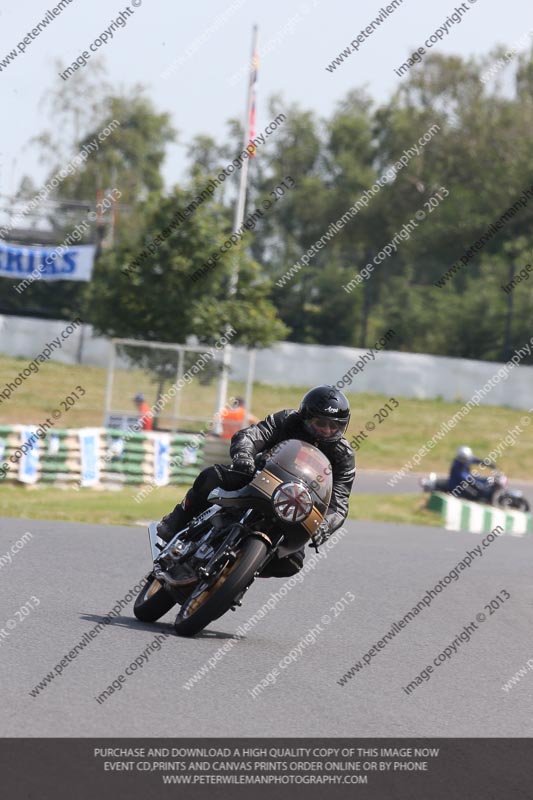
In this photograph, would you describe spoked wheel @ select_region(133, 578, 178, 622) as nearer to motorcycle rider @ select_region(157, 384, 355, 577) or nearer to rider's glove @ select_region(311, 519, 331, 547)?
motorcycle rider @ select_region(157, 384, 355, 577)

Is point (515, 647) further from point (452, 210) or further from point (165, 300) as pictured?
point (452, 210)

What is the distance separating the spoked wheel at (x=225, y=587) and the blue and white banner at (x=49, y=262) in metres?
33.9

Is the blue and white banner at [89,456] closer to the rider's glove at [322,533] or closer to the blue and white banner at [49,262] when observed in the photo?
the rider's glove at [322,533]

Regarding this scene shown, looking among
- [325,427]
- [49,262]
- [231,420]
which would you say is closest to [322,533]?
[325,427]

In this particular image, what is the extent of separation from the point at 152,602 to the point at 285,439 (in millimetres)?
1231

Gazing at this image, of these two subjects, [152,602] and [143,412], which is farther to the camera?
[143,412]

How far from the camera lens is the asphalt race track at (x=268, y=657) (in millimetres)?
5488

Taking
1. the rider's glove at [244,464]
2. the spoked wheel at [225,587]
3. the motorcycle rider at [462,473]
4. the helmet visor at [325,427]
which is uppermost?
the helmet visor at [325,427]

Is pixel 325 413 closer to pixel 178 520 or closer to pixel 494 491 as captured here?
pixel 178 520

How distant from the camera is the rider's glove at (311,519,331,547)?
720cm

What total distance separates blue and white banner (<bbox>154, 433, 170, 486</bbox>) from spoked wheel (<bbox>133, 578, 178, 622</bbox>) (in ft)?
42.4

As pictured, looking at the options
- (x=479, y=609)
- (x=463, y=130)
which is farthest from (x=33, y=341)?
(x=479, y=609)

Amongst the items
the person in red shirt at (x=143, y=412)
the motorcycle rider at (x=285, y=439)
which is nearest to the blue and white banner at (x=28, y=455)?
the person in red shirt at (x=143, y=412)

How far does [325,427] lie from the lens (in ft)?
24.1
